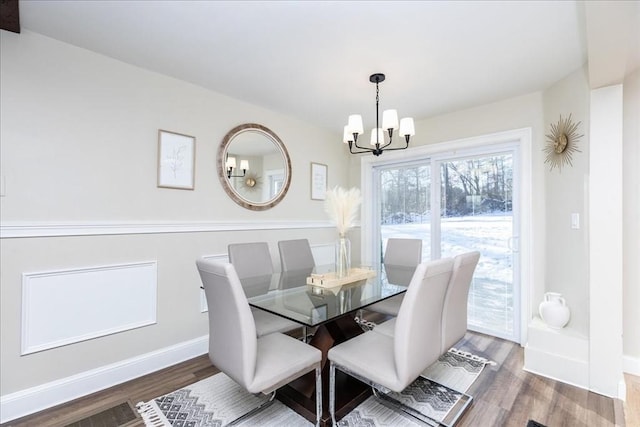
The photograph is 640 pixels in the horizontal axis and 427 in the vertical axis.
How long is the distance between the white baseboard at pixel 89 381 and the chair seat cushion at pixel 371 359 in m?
1.57

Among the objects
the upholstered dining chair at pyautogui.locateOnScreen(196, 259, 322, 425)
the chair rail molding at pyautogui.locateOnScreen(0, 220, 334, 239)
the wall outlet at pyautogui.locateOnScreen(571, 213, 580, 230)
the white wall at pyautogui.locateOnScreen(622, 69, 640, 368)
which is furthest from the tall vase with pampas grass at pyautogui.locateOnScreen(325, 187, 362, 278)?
the white wall at pyautogui.locateOnScreen(622, 69, 640, 368)

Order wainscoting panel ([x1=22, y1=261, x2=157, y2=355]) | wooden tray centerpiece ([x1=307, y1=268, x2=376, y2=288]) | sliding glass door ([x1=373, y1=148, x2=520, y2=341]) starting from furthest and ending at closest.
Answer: sliding glass door ([x1=373, y1=148, x2=520, y2=341])
wooden tray centerpiece ([x1=307, y1=268, x2=376, y2=288])
wainscoting panel ([x1=22, y1=261, x2=157, y2=355])

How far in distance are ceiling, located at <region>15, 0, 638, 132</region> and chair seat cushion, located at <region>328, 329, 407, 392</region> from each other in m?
1.93

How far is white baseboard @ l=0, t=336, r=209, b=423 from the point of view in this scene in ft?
6.14

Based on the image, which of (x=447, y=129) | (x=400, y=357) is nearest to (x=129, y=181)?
(x=400, y=357)

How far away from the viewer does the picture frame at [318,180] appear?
3928mm

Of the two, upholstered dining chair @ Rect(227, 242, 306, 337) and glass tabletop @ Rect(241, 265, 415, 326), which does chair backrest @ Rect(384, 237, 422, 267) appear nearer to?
glass tabletop @ Rect(241, 265, 415, 326)

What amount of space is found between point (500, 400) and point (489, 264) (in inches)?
61.9

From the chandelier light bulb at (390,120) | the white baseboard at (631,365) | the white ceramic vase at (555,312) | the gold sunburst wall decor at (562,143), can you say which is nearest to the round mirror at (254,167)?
the chandelier light bulb at (390,120)

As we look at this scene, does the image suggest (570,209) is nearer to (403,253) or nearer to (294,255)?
(403,253)

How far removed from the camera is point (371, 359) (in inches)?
64.6

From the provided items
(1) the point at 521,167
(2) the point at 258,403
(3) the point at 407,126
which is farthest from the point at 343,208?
Answer: (1) the point at 521,167

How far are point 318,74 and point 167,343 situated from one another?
2581mm

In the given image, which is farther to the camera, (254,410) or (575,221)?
(575,221)
